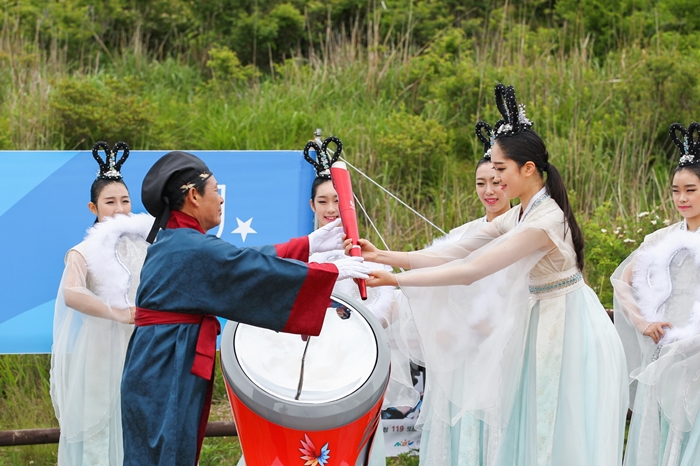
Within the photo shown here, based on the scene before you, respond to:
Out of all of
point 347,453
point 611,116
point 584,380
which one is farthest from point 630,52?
point 347,453

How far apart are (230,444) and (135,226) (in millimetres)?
1534

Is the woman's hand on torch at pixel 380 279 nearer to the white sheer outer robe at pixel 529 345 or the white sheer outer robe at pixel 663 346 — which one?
the white sheer outer robe at pixel 529 345

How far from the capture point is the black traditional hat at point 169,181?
280 centimetres

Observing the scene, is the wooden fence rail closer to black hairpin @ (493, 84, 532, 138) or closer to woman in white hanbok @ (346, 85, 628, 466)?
woman in white hanbok @ (346, 85, 628, 466)

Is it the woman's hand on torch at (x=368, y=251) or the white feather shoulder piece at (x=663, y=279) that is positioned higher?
the woman's hand on torch at (x=368, y=251)

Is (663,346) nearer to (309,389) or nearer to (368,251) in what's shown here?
(368,251)

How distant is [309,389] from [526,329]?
996mm

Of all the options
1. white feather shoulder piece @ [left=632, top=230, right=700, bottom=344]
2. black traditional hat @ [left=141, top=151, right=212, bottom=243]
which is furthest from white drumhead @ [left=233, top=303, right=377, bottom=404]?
white feather shoulder piece @ [left=632, top=230, right=700, bottom=344]

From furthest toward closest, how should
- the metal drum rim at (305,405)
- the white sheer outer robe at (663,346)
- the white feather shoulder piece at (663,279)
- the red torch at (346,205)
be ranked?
the white feather shoulder piece at (663,279) → the white sheer outer robe at (663,346) → the red torch at (346,205) → the metal drum rim at (305,405)

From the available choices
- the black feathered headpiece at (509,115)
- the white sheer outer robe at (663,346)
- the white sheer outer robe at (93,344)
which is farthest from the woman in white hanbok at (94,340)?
the white sheer outer robe at (663,346)

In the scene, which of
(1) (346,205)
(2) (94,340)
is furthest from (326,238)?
(2) (94,340)

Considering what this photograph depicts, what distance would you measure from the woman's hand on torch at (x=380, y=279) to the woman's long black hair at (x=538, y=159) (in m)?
0.66

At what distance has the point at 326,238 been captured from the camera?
3.06 m

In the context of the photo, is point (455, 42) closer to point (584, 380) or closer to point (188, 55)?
point (188, 55)
